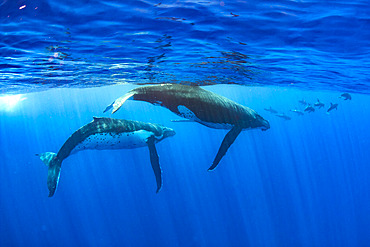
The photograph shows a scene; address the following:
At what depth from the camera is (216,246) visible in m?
29.0

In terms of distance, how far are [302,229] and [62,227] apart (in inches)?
1380

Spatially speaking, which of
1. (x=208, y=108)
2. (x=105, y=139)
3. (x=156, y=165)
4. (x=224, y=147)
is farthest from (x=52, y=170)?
(x=224, y=147)

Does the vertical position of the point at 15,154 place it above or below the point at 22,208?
above

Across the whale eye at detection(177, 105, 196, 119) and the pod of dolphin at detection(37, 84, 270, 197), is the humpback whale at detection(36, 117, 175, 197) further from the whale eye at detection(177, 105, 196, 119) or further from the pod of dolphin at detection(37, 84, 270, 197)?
the whale eye at detection(177, 105, 196, 119)

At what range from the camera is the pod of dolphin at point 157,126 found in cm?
674

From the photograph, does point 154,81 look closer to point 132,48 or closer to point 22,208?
point 132,48

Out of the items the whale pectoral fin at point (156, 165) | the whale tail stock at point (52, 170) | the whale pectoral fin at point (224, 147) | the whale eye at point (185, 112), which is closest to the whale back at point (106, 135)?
the whale tail stock at point (52, 170)

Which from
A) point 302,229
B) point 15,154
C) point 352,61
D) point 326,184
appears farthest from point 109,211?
point 326,184

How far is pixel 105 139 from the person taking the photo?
844 cm

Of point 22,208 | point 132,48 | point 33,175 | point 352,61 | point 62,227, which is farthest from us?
point 33,175

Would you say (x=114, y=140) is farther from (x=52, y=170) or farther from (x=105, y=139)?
(x=52, y=170)

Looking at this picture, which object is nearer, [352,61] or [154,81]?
[352,61]

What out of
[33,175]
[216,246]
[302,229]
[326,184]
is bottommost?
[326,184]

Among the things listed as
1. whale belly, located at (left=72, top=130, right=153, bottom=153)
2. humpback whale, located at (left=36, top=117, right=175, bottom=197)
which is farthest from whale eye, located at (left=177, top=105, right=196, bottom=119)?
whale belly, located at (left=72, top=130, right=153, bottom=153)
